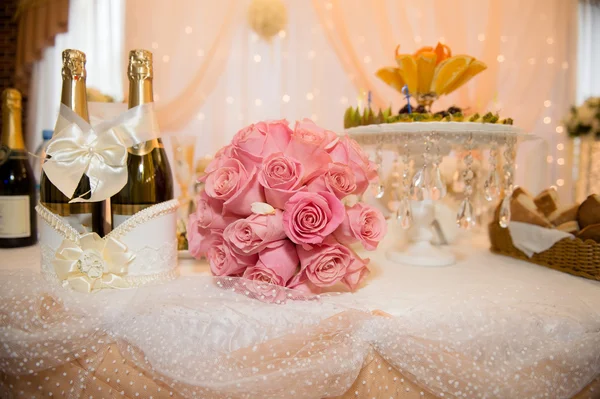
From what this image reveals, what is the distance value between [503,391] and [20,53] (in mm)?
3378

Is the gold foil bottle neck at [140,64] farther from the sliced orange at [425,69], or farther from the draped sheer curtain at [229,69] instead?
the draped sheer curtain at [229,69]

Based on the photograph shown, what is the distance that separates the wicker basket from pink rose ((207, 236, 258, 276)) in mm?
644

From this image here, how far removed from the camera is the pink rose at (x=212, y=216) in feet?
2.06

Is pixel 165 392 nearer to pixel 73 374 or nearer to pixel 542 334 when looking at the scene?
pixel 73 374

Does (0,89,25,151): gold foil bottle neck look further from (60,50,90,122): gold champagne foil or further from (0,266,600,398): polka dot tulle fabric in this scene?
(0,266,600,398): polka dot tulle fabric

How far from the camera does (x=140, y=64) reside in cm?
60

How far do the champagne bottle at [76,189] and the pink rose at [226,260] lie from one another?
0.21m

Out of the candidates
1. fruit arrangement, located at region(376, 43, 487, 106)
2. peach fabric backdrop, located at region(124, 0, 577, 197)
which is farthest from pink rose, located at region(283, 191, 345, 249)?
peach fabric backdrop, located at region(124, 0, 577, 197)

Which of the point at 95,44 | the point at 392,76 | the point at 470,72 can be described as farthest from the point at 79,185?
A: the point at 95,44

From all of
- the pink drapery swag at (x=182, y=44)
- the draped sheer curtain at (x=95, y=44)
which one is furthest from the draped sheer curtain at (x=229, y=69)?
the draped sheer curtain at (x=95, y=44)

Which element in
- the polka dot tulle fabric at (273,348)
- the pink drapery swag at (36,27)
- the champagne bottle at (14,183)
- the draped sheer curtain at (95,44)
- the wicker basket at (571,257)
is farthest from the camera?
the pink drapery swag at (36,27)

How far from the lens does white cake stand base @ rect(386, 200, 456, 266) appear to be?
2.79ft

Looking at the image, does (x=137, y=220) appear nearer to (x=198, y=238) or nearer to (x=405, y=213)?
(x=198, y=238)

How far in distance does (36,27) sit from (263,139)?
111 inches
